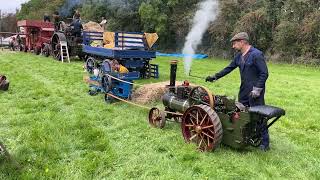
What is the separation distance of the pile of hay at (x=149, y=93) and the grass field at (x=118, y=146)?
50cm

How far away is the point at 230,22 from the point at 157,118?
66.1 ft

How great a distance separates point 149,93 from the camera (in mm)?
8914

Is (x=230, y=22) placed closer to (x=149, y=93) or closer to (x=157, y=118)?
(x=149, y=93)

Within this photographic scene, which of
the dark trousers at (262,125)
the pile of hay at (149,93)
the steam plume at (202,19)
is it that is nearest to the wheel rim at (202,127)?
the dark trousers at (262,125)

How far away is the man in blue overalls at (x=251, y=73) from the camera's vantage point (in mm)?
5617

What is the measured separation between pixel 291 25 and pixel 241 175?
2002cm

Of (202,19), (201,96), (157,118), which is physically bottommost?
(157,118)

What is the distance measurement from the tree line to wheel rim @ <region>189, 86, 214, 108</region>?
58.9 feet

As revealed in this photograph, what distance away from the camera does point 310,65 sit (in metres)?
22.2

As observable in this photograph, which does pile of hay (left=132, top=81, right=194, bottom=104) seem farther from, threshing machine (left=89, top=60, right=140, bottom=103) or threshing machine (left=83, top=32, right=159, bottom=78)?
threshing machine (left=83, top=32, right=159, bottom=78)

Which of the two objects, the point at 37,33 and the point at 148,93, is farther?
the point at 37,33

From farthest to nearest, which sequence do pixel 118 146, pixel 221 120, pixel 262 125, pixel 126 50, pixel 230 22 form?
pixel 230 22
pixel 126 50
pixel 118 146
pixel 221 120
pixel 262 125

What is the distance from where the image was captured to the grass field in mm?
4871

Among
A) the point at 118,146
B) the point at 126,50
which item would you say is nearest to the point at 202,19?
the point at 126,50
